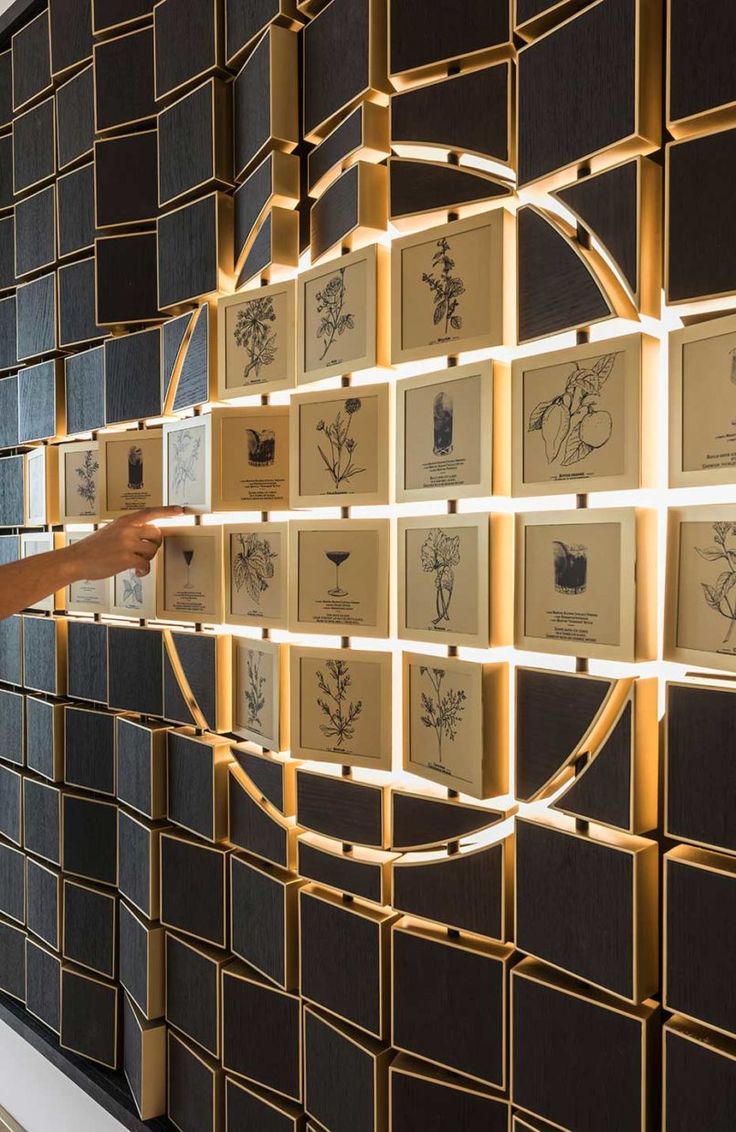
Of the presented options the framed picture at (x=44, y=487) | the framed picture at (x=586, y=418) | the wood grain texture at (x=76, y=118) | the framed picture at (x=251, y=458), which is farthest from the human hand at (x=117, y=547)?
the wood grain texture at (x=76, y=118)

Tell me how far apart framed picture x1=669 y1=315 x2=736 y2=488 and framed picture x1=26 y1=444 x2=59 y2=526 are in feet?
4.40

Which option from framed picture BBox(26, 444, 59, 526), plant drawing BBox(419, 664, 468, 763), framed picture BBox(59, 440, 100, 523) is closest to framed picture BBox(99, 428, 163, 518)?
framed picture BBox(59, 440, 100, 523)

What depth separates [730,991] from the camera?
905 millimetres

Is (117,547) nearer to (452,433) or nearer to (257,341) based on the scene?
(257,341)

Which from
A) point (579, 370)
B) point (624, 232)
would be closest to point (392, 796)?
point (579, 370)

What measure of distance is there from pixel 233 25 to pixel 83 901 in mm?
1687

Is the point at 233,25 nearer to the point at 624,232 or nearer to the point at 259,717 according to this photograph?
the point at 624,232

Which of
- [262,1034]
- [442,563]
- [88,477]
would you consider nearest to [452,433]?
[442,563]

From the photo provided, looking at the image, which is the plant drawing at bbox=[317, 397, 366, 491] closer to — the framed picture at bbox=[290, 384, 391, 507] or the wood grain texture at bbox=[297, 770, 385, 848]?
the framed picture at bbox=[290, 384, 391, 507]

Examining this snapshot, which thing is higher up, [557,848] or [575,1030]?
[557,848]

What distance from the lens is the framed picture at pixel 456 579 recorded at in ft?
3.64

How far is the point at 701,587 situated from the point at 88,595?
4.17 feet

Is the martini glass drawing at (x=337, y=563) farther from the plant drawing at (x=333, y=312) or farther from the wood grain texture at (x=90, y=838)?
the wood grain texture at (x=90, y=838)

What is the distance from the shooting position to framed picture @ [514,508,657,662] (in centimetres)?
98
